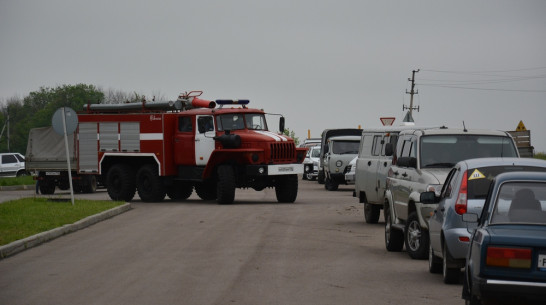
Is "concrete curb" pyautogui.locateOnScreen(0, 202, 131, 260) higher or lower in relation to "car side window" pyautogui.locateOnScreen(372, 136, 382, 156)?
lower

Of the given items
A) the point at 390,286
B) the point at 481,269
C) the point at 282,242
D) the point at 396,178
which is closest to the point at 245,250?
the point at 282,242

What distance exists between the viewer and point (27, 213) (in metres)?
24.3

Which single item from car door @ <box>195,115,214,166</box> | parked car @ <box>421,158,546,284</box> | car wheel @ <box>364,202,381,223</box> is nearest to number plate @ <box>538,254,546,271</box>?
parked car @ <box>421,158,546,284</box>

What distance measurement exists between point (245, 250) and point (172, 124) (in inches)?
674

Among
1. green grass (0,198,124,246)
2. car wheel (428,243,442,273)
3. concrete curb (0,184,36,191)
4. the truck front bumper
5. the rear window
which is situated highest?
the rear window

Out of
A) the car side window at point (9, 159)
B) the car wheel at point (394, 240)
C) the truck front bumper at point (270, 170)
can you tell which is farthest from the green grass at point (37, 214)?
the car side window at point (9, 159)

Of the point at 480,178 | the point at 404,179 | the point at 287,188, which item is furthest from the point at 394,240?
the point at 287,188

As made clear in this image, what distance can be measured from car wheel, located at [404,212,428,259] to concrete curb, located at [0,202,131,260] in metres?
6.17

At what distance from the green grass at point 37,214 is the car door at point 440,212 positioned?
741 centimetres

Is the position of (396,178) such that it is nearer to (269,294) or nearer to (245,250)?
(245,250)

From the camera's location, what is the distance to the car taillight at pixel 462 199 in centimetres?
1205

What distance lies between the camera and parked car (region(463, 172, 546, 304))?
28.3 ft

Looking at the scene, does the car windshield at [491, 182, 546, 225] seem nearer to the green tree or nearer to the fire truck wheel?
the fire truck wheel

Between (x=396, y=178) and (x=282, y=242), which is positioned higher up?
(x=396, y=178)
